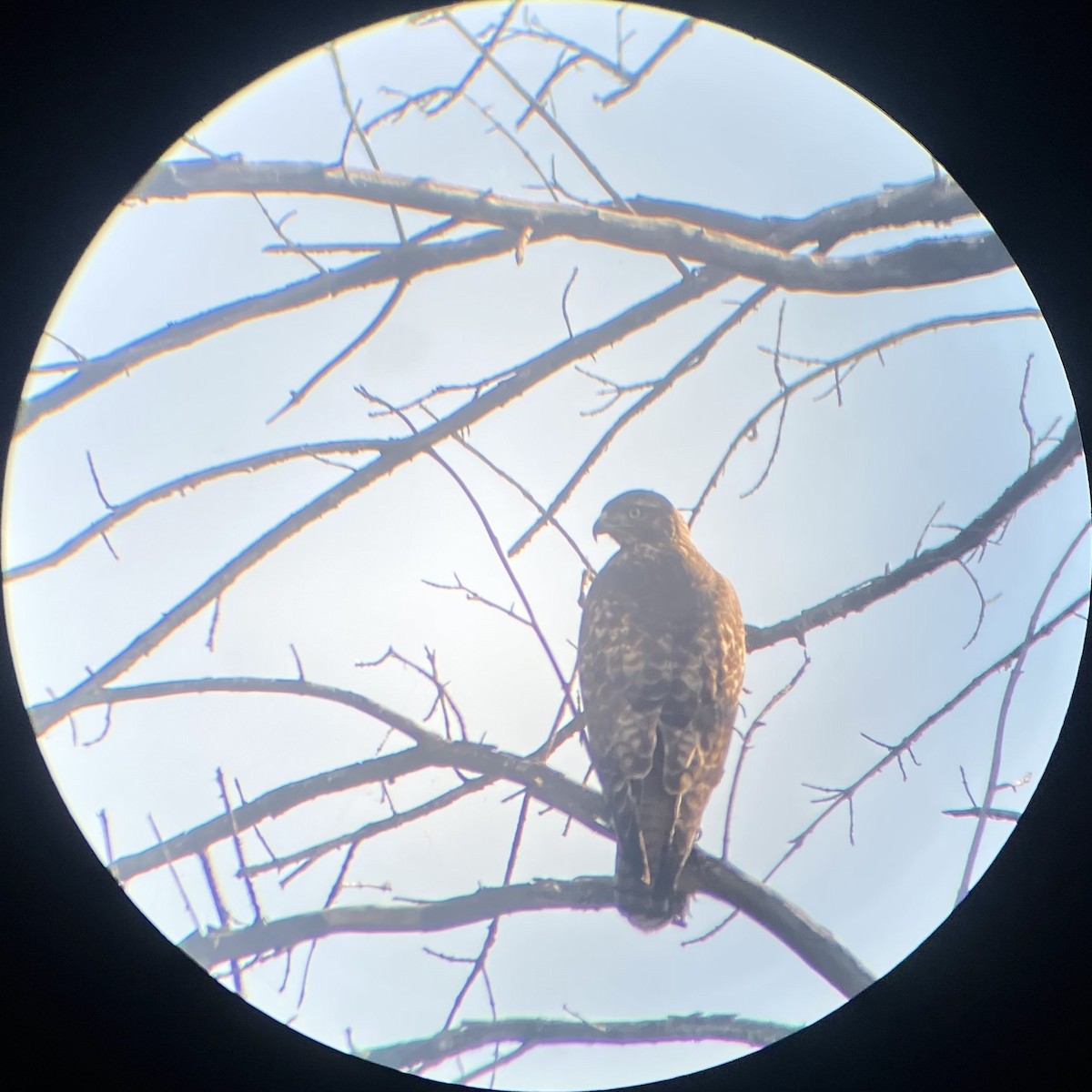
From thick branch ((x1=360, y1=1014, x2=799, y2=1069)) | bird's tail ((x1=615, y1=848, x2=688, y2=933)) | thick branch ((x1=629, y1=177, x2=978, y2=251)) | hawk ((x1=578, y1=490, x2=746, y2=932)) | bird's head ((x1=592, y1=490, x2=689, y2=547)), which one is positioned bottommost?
thick branch ((x1=360, y1=1014, x2=799, y2=1069))

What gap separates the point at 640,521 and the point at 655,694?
236 millimetres

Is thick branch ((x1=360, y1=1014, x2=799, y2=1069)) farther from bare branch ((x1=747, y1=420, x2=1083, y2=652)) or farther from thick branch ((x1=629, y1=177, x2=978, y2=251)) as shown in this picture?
thick branch ((x1=629, y1=177, x2=978, y2=251))

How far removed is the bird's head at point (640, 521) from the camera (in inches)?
59.7

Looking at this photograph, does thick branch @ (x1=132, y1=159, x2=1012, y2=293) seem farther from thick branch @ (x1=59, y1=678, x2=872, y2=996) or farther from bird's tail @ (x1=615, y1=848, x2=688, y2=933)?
bird's tail @ (x1=615, y1=848, x2=688, y2=933)

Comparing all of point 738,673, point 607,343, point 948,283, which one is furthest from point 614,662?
point 948,283

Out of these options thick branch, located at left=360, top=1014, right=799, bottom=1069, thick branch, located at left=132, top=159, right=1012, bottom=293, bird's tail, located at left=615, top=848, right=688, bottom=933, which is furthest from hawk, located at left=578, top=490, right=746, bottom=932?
thick branch, located at left=132, top=159, right=1012, bottom=293

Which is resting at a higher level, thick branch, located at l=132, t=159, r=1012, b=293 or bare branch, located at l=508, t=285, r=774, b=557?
thick branch, located at l=132, t=159, r=1012, b=293

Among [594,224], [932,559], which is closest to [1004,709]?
[932,559]

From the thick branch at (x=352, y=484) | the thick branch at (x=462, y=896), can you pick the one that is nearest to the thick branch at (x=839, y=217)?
the thick branch at (x=352, y=484)

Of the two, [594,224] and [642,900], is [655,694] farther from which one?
[594,224]

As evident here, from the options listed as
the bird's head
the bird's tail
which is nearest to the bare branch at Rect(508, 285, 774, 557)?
the bird's head

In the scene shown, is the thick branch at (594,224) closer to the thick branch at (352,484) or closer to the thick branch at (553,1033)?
the thick branch at (352,484)

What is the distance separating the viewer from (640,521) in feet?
5.04

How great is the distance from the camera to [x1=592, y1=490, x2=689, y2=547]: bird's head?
59.7 inches
